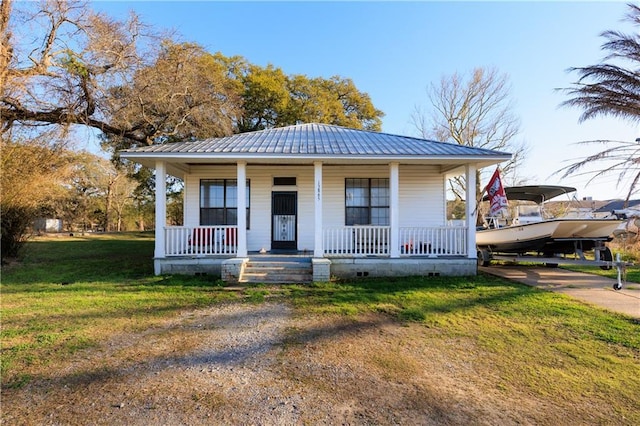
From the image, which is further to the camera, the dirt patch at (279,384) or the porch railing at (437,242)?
the porch railing at (437,242)

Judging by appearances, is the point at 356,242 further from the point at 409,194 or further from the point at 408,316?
the point at 408,316

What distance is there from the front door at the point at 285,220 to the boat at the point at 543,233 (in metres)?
6.70

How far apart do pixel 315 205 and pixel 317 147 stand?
169cm

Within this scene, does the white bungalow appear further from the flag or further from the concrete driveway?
the concrete driveway

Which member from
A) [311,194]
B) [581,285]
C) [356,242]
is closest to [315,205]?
[356,242]

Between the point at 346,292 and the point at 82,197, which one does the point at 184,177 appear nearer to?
the point at 346,292

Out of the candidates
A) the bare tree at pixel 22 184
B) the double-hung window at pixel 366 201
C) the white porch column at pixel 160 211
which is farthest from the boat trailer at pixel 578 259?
the bare tree at pixel 22 184

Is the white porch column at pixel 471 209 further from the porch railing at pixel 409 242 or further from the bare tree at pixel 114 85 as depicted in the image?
the bare tree at pixel 114 85

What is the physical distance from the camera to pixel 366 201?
11.5 m

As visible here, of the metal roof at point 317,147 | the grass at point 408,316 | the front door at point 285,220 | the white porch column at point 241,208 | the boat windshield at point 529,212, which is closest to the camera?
the grass at point 408,316

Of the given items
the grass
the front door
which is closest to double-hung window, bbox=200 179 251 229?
the front door

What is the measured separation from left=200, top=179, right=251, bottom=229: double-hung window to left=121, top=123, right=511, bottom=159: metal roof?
5.20 feet

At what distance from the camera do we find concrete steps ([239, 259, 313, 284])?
871cm

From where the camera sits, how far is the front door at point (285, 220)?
1145 centimetres
